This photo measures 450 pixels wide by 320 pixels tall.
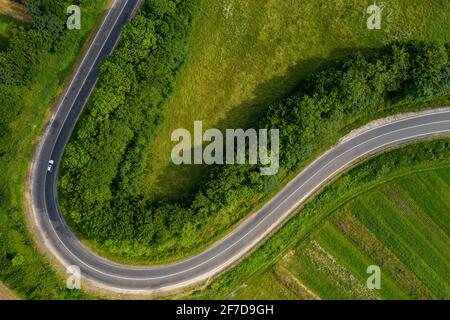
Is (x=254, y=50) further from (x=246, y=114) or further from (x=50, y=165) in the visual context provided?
(x=50, y=165)

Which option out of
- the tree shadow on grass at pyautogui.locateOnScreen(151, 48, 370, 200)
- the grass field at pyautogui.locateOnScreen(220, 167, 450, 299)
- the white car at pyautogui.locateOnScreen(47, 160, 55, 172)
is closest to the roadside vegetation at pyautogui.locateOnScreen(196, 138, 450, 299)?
the grass field at pyautogui.locateOnScreen(220, 167, 450, 299)

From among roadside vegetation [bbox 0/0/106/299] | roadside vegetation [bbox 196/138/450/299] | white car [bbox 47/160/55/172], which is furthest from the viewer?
roadside vegetation [bbox 196/138/450/299]

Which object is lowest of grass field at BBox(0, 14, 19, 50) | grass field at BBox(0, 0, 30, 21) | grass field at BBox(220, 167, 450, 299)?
grass field at BBox(220, 167, 450, 299)

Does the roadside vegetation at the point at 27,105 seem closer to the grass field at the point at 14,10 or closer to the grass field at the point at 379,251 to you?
the grass field at the point at 14,10

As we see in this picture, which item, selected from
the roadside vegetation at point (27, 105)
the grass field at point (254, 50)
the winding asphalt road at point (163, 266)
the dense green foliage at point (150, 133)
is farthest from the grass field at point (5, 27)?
the grass field at point (254, 50)

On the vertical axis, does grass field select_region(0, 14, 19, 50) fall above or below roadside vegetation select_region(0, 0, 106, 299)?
above

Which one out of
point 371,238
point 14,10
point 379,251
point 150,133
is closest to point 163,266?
point 150,133

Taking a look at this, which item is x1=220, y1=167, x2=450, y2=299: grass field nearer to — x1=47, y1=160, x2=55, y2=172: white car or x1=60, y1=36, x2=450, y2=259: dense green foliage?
x1=60, y1=36, x2=450, y2=259: dense green foliage
